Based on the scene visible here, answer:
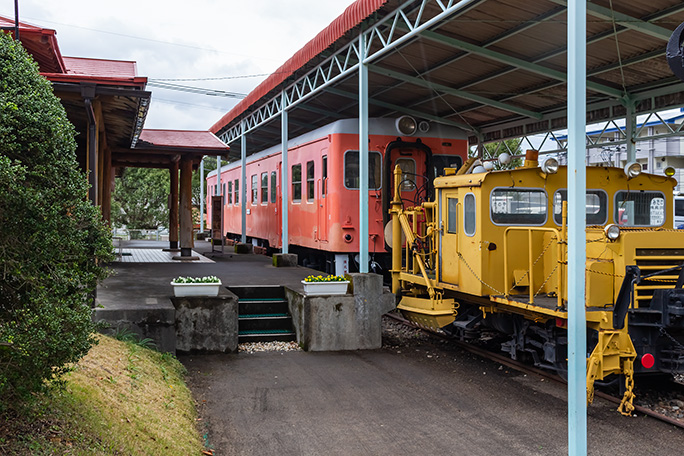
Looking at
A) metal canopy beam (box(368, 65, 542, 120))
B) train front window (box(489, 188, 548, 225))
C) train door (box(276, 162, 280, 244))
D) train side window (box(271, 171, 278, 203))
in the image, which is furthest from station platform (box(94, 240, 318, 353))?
metal canopy beam (box(368, 65, 542, 120))

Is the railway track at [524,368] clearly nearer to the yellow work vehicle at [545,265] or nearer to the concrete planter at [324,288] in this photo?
the yellow work vehicle at [545,265]

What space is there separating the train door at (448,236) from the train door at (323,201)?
4368 mm

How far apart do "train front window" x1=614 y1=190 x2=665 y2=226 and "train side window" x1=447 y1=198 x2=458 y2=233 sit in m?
1.93

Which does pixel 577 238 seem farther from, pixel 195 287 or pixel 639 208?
pixel 195 287

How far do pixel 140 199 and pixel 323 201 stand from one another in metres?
21.2

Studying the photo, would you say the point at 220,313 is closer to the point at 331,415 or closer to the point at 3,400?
the point at 331,415

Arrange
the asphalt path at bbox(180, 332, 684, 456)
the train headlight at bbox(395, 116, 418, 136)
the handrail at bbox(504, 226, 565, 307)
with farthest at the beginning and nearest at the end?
the train headlight at bbox(395, 116, 418, 136), the handrail at bbox(504, 226, 565, 307), the asphalt path at bbox(180, 332, 684, 456)

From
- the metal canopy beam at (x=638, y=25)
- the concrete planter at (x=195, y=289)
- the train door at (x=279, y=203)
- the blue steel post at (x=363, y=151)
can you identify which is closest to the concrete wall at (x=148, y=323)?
the concrete planter at (x=195, y=289)

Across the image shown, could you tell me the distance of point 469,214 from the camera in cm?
814

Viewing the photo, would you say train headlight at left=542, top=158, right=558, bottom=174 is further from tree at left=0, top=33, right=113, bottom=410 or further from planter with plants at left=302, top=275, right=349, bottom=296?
tree at left=0, top=33, right=113, bottom=410

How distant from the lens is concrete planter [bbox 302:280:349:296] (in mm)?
9289

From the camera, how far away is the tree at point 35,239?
381 cm

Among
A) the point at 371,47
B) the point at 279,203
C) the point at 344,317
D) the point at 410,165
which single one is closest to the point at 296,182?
the point at 279,203

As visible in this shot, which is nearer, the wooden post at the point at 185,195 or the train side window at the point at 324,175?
the train side window at the point at 324,175
